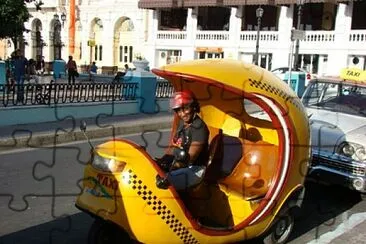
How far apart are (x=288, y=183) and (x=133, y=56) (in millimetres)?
46830

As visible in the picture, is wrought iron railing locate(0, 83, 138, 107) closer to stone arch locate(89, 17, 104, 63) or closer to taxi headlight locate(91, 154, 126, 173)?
taxi headlight locate(91, 154, 126, 173)

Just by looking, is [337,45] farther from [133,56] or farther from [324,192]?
[324,192]

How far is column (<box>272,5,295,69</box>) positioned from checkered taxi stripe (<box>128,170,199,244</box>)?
35494 mm

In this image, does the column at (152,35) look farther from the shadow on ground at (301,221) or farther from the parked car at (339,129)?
the shadow on ground at (301,221)

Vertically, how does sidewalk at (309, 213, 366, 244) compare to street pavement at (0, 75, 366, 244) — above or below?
above

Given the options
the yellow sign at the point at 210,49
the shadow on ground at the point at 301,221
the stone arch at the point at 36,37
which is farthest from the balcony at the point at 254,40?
the shadow on ground at the point at 301,221

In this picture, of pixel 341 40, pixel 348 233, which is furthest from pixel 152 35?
pixel 348 233

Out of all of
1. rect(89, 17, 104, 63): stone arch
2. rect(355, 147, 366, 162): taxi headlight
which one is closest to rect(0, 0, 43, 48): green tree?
rect(355, 147, 366, 162): taxi headlight

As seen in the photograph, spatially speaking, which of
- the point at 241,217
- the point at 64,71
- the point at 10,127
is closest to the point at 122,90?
the point at 10,127

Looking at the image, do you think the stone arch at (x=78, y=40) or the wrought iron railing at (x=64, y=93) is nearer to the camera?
the wrought iron railing at (x=64, y=93)

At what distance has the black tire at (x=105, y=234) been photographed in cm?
436

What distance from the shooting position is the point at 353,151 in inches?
265

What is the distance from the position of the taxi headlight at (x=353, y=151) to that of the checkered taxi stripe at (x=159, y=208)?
10.9ft

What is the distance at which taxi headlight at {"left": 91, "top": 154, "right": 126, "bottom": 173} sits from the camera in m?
4.02
